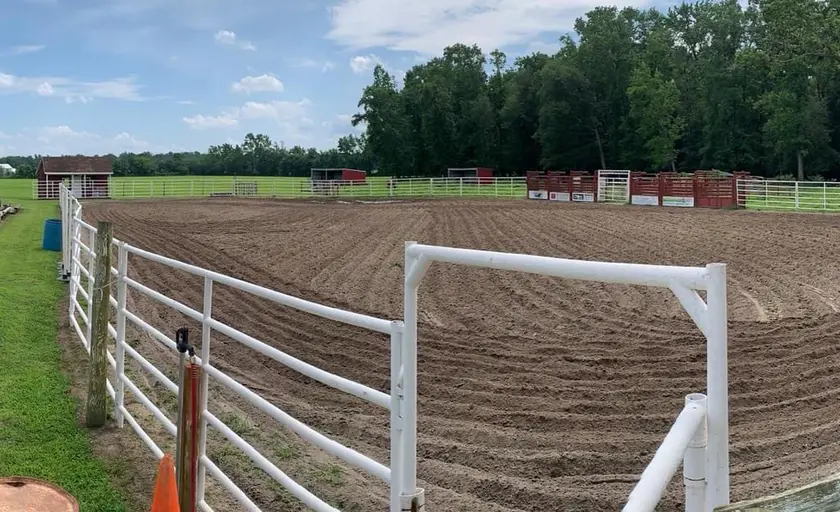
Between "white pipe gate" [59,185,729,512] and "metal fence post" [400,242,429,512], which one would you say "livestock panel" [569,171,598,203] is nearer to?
"white pipe gate" [59,185,729,512]

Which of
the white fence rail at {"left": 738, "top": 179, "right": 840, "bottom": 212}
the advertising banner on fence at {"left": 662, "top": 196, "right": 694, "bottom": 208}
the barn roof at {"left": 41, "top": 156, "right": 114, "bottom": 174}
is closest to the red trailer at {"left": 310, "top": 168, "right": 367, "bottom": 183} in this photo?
the barn roof at {"left": 41, "top": 156, "right": 114, "bottom": 174}

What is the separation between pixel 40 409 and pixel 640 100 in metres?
76.2

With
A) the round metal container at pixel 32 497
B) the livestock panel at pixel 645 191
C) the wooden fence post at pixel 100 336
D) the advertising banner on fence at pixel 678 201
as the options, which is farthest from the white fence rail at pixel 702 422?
the livestock panel at pixel 645 191

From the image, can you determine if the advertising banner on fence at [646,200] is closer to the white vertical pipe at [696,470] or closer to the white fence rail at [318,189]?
the white fence rail at [318,189]

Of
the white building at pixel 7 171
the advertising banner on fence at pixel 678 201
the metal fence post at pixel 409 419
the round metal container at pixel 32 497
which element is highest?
the white building at pixel 7 171

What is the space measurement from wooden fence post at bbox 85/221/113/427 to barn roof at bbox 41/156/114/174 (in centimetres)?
5130

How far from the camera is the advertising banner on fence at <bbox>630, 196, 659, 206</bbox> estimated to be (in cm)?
3609

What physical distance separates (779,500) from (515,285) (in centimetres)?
1060

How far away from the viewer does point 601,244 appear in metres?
17.6

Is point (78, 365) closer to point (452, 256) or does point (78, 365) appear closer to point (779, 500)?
point (452, 256)

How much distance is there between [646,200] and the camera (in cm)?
3675

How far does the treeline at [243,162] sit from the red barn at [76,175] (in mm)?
53903

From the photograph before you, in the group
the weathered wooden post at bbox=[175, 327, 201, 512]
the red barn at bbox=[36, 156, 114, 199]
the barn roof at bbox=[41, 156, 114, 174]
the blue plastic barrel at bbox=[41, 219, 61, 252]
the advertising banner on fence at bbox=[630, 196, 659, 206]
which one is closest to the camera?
the weathered wooden post at bbox=[175, 327, 201, 512]

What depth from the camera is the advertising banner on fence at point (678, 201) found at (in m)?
33.8
